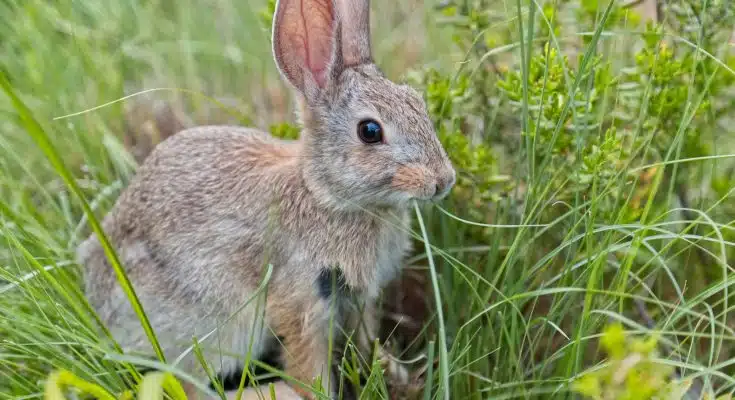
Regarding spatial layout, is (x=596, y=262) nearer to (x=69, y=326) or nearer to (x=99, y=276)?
(x=69, y=326)

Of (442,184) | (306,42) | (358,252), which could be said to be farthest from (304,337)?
(306,42)

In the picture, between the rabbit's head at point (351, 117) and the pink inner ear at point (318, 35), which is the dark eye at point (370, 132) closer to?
the rabbit's head at point (351, 117)

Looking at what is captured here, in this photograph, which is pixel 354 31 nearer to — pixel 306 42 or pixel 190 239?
pixel 306 42

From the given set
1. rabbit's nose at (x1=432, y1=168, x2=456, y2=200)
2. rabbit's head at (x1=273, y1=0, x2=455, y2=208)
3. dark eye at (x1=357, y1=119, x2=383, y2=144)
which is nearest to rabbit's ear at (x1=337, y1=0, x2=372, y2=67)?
rabbit's head at (x1=273, y1=0, x2=455, y2=208)

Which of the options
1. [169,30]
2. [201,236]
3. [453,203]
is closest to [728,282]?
[453,203]

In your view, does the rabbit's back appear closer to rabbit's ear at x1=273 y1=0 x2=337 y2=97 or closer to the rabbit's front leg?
the rabbit's front leg

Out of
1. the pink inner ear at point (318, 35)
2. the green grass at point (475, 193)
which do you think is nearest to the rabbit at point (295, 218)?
the pink inner ear at point (318, 35)

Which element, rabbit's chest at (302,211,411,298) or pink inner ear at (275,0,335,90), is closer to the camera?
pink inner ear at (275,0,335,90)
